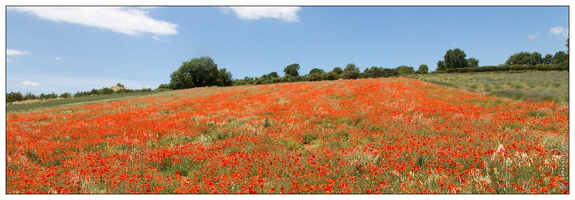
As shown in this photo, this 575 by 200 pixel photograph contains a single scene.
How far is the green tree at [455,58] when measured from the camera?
3430 inches

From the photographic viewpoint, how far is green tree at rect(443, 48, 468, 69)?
286ft

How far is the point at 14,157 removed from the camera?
25.4 feet

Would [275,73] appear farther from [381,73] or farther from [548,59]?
[548,59]

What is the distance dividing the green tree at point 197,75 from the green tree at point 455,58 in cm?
6485

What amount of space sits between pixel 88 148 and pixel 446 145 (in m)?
9.83

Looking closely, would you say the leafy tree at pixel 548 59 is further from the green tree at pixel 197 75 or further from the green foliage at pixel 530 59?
the green tree at pixel 197 75

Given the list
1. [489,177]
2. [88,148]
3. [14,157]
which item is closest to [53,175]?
[14,157]

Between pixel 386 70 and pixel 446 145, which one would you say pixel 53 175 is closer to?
pixel 446 145

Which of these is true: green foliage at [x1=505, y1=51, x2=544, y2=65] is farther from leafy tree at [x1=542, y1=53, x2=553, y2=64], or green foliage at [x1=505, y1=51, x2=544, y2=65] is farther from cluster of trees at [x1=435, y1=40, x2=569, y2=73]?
leafy tree at [x1=542, y1=53, x2=553, y2=64]

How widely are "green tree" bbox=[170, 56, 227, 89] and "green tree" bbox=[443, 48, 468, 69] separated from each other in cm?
6485

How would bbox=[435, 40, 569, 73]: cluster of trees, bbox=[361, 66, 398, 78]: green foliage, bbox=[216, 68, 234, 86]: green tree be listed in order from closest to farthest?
bbox=[361, 66, 398, 78]: green foliage, bbox=[435, 40, 569, 73]: cluster of trees, bbox=[216, 68, 234, 86]: green tree

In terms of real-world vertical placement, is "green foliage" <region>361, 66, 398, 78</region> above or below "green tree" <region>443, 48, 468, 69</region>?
below

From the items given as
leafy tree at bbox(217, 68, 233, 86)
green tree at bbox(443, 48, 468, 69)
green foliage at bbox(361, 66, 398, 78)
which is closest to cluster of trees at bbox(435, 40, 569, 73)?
green tree at bbox(443, 48, 468, 69)

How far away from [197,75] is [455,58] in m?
73.5
